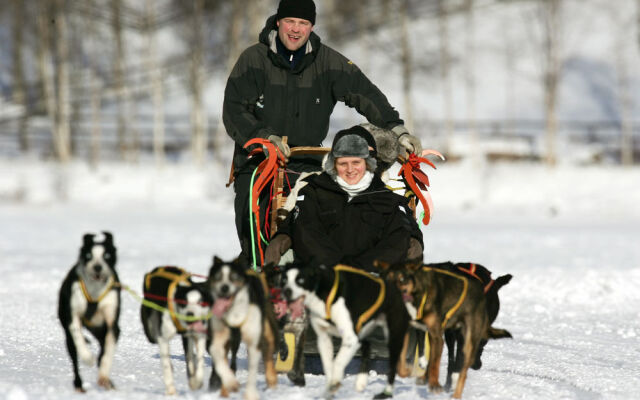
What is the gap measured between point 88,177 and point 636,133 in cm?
1973

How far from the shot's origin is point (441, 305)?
4.34 metres

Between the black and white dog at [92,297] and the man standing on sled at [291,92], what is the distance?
192 cm

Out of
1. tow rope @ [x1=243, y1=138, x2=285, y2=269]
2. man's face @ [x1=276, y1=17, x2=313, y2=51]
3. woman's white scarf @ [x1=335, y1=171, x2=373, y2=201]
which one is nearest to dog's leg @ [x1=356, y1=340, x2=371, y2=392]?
woman's white scarf @ [x1=335, y1=171, x2=373, y2=201]

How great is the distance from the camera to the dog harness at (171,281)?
4074mm

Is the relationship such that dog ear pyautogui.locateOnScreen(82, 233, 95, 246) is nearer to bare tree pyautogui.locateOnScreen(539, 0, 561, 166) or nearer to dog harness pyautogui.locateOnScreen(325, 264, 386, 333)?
dog harness pyautogui.locateOnScreen(325, 264, 386, 333)

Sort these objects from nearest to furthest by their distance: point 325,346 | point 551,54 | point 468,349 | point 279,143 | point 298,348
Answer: point 325,346
point 468,349
point 298,348
point 279,143
point 551,54

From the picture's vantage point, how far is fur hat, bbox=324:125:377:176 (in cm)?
503

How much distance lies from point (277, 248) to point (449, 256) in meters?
7.94

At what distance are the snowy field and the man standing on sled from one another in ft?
4.53

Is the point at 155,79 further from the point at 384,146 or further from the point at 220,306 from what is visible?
the point at 220,306

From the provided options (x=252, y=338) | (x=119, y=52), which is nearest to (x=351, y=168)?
(x=252, y=338)

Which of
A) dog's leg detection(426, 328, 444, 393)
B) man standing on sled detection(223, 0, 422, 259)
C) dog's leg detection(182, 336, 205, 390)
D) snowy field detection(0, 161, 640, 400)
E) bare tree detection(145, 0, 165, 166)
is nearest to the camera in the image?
dog's leg detection(182, 336, 205, 390)

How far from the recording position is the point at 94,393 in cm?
412

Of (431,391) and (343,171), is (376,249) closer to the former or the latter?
(343,171)
